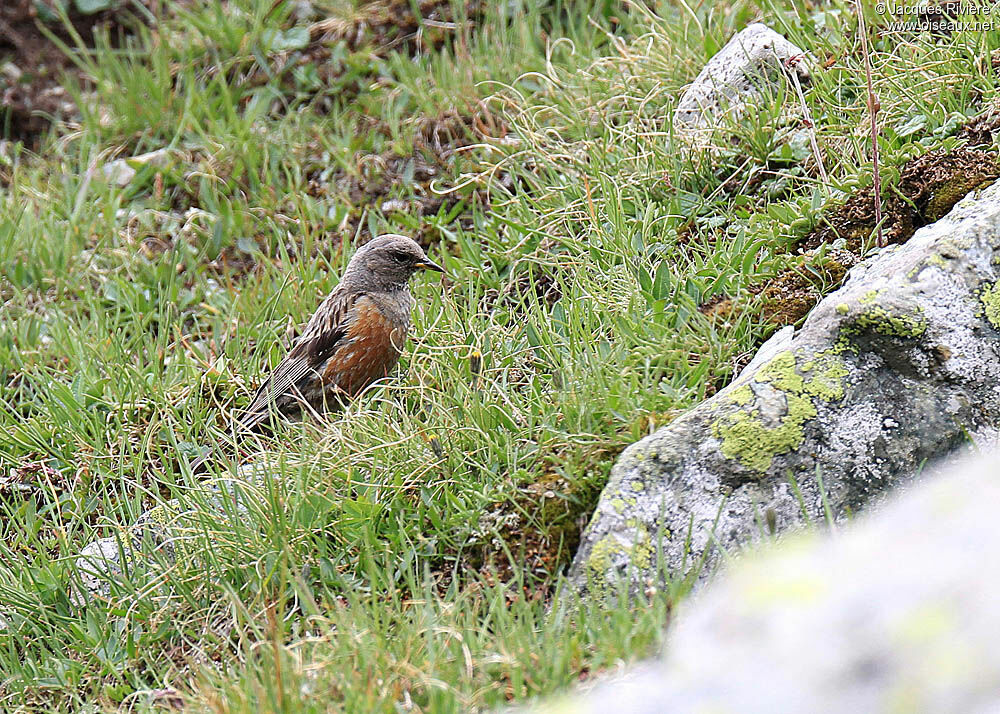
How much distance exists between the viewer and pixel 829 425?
3416mm

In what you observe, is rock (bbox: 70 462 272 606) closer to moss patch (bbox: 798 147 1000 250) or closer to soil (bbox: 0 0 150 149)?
moss patch (bbox: 798 147 1000 250)

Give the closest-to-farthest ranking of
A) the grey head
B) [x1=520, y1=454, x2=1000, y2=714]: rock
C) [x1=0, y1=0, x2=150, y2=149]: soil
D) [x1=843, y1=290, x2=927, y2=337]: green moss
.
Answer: [x1=520, y1=454, x2=1000, y2=714]: rock
[x1=843, y1=290, x2=927, y2=337]: green moss
the grey head
[x1=0, y1=0, x2=150, y2=149]: soil

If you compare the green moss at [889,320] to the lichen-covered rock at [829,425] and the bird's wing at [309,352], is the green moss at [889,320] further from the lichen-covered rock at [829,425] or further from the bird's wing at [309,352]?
the bird's wing at [309,352]

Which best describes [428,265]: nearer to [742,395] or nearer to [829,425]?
[742,395]

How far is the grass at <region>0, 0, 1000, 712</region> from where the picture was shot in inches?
134

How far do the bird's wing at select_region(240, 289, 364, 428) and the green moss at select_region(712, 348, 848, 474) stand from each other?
2236mm

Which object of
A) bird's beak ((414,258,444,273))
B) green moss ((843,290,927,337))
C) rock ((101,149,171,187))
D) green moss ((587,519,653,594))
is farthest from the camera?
rock ((101,149,171,187))

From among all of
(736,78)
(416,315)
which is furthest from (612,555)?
(736,78)

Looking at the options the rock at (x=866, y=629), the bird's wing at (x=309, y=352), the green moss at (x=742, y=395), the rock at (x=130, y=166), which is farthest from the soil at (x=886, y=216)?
the rock at (x=130, y=166)

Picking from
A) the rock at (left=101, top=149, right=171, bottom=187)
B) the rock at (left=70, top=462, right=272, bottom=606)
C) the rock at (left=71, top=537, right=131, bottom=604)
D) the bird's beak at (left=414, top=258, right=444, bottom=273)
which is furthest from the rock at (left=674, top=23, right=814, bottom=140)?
A: the rock at (left=101, top=149, right=171, bottom=187)

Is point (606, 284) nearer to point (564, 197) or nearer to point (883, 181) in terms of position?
point (564, 197)

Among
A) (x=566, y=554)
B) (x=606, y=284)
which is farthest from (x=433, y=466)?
(x=606, y=284)

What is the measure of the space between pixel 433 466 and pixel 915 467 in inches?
65.4

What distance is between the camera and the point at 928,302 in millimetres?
3465
